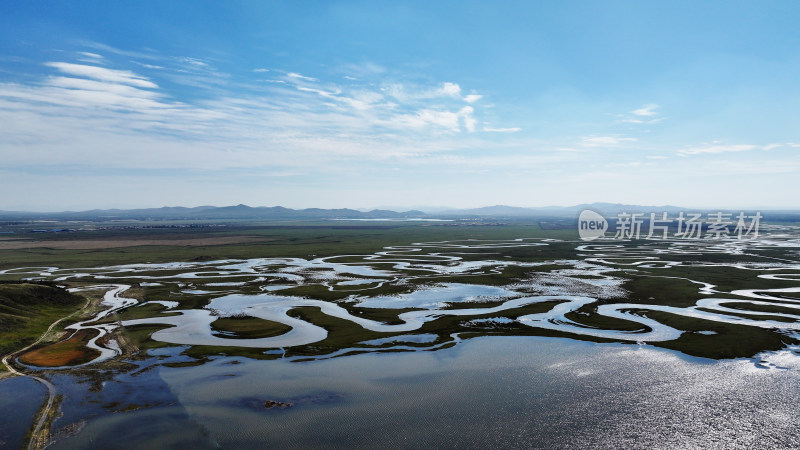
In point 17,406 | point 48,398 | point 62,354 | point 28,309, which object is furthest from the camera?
point 28,309

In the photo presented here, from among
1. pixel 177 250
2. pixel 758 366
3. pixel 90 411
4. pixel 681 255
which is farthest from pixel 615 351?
pixel 177 250

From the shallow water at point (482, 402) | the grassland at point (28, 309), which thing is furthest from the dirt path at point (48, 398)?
the shallow water at point (482, 402)

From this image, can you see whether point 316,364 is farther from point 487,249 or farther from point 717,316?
point 487,249

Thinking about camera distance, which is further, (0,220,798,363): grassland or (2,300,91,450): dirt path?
(0,220,798,363): grassland

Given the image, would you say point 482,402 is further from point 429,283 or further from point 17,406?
point 429,283

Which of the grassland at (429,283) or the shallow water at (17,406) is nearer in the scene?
the shallow water at (17,406)

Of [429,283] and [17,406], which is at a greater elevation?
Result: [429,283]

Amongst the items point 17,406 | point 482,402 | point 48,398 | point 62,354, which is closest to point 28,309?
point 62,354

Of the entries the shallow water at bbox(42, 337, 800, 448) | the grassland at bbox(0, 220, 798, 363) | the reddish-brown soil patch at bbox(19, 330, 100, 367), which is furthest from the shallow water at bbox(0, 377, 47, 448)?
the grassland at bbox(0, 220, 798, 363)

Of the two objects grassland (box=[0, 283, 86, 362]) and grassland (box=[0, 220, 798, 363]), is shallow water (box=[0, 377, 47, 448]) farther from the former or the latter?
grassland (box=[0, 283, 86, 362])

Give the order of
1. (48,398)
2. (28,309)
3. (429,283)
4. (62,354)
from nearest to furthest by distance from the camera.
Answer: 1. (48,398)
2. (62,354)
3. (28,309)
4. (429,283)

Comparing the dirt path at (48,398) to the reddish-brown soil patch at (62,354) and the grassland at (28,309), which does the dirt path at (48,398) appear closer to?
the grassland at (28,309)
